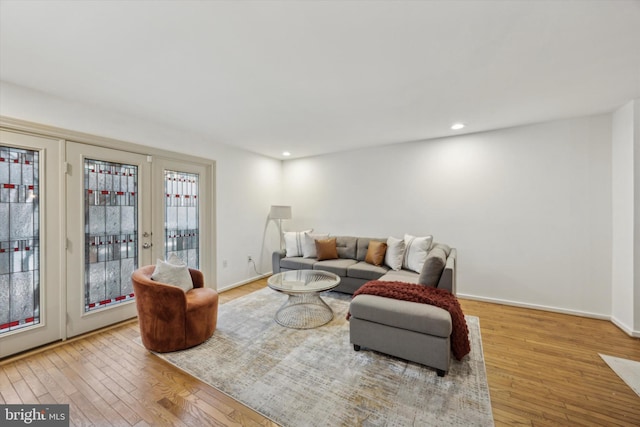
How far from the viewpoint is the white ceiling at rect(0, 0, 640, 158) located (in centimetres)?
148

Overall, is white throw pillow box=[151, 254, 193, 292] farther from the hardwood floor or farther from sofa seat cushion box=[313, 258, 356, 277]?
sofa seat cushion box=[313, 258, 356, 277]

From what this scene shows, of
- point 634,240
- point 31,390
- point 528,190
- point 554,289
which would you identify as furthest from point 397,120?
point 31,390

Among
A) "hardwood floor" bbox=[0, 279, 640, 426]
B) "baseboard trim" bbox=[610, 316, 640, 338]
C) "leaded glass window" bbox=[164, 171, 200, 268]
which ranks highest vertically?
"leaded glass window" bbox=[164, 171, 200, 268]

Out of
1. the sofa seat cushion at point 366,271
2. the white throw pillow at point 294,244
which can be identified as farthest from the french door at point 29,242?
the sofa seat cushion at point 366,271

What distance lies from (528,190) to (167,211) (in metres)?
4.90

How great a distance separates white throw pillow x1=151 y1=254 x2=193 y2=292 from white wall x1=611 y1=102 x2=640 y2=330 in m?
4.66

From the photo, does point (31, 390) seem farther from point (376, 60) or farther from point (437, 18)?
point (437, 18)

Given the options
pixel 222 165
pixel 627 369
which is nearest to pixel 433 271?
pixel 627 369

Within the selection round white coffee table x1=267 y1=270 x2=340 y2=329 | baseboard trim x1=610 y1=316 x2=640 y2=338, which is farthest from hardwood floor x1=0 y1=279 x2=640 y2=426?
round white coffee table x1=267 y1=270 x2=340 y2=329

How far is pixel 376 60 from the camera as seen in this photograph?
195 cm

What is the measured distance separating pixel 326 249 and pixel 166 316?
253 cm

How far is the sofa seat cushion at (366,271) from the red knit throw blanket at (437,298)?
0.87m

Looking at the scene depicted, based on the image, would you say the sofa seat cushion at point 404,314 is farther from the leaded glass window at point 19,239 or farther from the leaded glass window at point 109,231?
the leaded glass window at point 19,239

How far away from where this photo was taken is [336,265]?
3.96m
